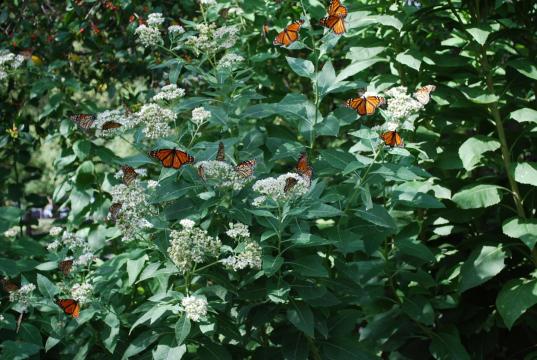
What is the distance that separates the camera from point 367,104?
9.04 feet

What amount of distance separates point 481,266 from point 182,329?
149 cm

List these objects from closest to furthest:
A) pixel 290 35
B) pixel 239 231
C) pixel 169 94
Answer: pixel 239 231
pixel 169 94
pixel 290 35

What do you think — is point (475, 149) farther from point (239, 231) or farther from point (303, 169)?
point (239, 231)

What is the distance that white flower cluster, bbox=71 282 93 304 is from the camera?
271 centimetres

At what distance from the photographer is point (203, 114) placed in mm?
2730

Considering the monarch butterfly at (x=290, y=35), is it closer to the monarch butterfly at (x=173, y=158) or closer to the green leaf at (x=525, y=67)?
the monarch butterfly at (x=173, y=158)

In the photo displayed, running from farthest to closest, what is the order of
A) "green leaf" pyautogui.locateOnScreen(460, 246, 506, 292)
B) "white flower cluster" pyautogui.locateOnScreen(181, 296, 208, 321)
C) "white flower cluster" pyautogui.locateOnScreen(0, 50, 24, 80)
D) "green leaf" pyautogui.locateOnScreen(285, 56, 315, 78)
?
1. "white flower cluster" pyautogui.locateOnScreen(0, 50, 24, 80)
2. "green leaf" pyautogui.locateOnScreen(460, 246, 506, 292)
3. "green leaf" pyautogui.locateOnScreen(285, 56, 315, 78)
4. "white flower cluster" pyautogui.locateOnScreen(181, 296, 208, 321)

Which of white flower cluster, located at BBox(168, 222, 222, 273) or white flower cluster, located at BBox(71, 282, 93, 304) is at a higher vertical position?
white flower cluster, located at BBox(168, 222, 222, 273)

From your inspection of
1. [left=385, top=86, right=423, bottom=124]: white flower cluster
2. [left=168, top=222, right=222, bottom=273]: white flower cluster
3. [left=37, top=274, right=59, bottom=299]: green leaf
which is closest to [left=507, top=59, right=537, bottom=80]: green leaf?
[left=385, top=86, right=423, bottom=124]: white flower cluster

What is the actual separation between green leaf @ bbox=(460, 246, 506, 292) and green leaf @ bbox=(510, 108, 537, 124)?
633mm

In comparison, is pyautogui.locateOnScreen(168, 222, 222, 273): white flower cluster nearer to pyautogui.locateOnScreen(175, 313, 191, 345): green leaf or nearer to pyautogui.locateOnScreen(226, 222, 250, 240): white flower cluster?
pyautogui.locateOnScreen(226, 222, 250, 240): white flower cluster

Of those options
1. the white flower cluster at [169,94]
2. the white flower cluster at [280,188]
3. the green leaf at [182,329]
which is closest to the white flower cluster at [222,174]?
the white flower cluster at [280,188]

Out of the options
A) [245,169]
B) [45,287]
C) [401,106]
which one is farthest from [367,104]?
[45,287]

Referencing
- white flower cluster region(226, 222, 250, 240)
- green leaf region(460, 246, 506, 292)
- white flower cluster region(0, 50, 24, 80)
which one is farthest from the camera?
white flower cluster region(0, 50, 24, 80)
